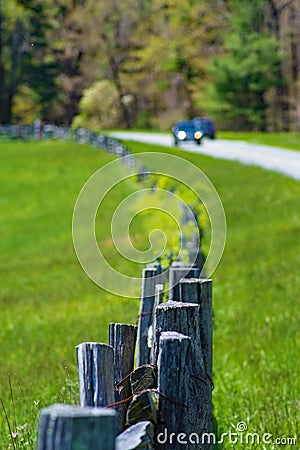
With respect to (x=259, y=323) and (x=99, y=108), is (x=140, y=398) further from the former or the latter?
(x=99, y=108)

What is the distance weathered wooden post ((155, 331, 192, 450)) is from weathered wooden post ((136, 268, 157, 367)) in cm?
239

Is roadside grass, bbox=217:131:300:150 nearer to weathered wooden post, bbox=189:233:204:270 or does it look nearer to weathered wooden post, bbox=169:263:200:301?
weathered wooden post, bbox=189:233:204:270

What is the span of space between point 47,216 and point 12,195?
5705mm

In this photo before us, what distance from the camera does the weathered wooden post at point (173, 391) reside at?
307 centimetres

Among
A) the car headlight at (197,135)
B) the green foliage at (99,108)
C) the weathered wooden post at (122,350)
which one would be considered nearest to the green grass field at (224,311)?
the weathered wooden post at (122,350)

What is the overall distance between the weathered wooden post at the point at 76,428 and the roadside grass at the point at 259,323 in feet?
9.09

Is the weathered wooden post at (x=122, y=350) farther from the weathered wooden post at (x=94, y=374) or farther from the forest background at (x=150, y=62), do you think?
the forest background at (x=150, y=62)

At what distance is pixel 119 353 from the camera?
3.87 metres

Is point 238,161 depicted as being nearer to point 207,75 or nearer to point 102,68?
point 207,75

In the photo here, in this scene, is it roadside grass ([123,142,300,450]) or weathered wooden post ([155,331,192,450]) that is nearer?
weathered wooden post ([155,331,192,450])

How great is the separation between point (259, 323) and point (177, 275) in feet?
12.7

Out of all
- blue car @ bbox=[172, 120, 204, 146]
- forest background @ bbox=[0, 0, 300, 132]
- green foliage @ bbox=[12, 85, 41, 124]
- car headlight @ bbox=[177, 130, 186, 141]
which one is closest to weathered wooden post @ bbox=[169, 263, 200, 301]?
blue car @ bbox=[172, 120, 204, 146]

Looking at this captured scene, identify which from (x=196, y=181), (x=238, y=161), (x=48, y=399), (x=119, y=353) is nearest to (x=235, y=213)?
(x=196, y=181)

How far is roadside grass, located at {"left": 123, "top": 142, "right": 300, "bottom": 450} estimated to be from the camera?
5887mm
